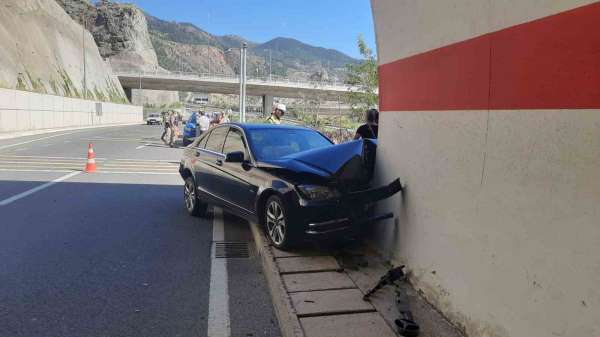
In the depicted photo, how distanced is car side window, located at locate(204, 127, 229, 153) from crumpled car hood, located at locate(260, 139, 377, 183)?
76.5 inches

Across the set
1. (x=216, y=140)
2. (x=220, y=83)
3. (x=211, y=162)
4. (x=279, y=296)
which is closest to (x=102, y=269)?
(x=279, y=296)

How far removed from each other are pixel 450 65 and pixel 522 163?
109 cm

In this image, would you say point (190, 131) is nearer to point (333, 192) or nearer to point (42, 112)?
point (42, 112)

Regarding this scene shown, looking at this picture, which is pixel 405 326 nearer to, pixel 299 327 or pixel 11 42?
pixel 299 327

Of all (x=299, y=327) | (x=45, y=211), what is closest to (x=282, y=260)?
(x=299, y=327)

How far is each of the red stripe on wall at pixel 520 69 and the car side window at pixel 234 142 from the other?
2797 millimetres

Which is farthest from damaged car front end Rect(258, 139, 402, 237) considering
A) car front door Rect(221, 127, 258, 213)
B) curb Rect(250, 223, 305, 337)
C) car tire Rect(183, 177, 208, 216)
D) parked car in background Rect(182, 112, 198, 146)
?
parked car in background Rect(182, 112, 198, 146)

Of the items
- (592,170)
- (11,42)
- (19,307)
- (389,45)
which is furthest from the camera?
(11,42)

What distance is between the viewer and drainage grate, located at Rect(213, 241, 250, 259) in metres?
5.54

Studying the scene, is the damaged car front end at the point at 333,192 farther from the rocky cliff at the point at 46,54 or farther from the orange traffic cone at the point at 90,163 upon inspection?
the rocky cliff at the point at 46,54

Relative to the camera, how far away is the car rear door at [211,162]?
22.1 ft

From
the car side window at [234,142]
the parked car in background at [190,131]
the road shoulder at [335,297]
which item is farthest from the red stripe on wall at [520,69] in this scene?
the parked car in background at [190,131]

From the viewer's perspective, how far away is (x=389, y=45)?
4.63m

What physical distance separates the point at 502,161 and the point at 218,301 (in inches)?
101
